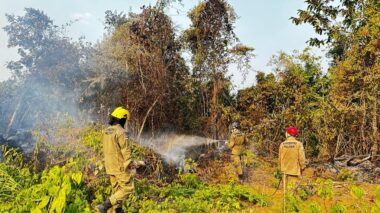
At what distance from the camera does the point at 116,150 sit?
5.37 metres

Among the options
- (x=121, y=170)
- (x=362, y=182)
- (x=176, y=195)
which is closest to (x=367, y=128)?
(x=362, y=182)

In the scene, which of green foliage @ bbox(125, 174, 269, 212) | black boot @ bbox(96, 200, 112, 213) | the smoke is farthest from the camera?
the smoke

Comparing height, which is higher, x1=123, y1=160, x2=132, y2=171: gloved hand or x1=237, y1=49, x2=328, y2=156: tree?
x1=237, y1=49, x2=328, y2=156: tree

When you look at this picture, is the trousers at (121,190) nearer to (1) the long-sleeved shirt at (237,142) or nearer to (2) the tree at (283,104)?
(1) the long-sleeved shirt at (237,142)

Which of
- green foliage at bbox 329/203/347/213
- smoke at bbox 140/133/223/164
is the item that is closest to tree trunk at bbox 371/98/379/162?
smoke at bbox 140/133/223/164

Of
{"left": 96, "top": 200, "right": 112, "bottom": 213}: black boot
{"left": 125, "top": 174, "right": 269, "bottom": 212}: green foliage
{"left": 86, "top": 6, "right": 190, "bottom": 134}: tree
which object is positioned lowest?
{"left": 125, "top": 174, "right": 269, "bottom": 212}: green foliage

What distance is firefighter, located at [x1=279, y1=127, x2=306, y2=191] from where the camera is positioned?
24.4 ft

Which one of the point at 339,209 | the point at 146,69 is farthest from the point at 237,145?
the point at 339,209

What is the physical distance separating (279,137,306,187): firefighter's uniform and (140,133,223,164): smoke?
3138 mm

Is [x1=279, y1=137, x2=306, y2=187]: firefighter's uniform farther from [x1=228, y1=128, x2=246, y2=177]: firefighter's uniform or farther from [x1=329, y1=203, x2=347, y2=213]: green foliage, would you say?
[x1=329, y1=203, x2=347, y2=213]: green foliage

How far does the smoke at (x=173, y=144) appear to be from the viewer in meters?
9.80

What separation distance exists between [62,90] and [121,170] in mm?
9618

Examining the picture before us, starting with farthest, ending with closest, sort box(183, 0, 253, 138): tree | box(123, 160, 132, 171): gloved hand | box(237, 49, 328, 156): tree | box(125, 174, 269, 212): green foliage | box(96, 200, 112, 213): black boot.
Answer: box(183, 0, 253, 138): tree < box(237, 49, 328, 156): tree < box(125, 174, 269, 212): green foliage < box(123, 160, 132, 171): gloved hand < box(96, 200, 112, 213): black boot

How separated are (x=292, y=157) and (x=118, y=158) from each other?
3.95 meters
